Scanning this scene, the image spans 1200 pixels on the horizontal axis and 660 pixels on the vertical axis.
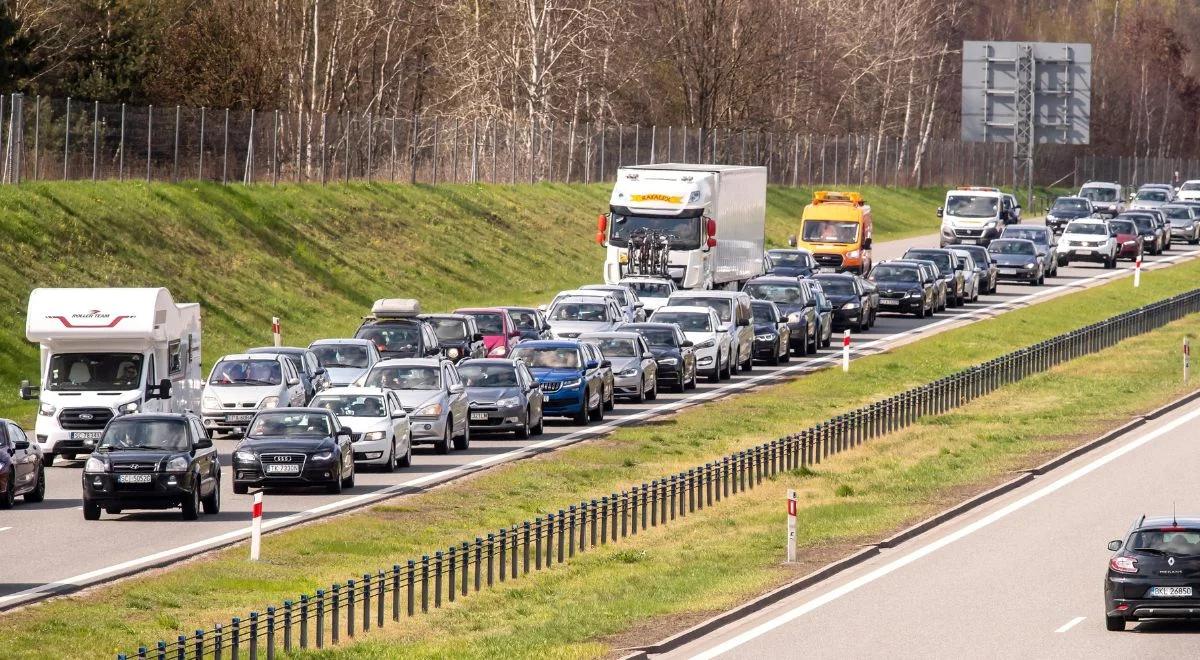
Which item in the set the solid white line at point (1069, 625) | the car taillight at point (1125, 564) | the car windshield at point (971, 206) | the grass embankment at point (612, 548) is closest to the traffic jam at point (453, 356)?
the grass embankment at point (612, 548)

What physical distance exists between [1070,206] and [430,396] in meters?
57.9

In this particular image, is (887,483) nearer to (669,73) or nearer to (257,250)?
(257,250)

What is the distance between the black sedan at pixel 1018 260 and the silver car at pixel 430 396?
127 feet

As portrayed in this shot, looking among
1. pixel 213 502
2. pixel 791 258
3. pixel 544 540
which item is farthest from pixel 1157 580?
pixel 791 258

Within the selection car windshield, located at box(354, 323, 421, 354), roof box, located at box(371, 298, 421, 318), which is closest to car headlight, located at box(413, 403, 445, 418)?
car windshield, located at box(354, 323, 421, 354)

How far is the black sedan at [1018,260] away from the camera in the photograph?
74.2 m

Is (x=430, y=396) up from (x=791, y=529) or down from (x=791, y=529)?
up

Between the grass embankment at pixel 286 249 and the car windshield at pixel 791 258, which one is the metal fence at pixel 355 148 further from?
the car windshield at pixel 791 258

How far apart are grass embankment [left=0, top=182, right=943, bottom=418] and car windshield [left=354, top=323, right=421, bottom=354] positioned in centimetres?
614

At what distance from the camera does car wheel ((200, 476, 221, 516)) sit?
1193 inches

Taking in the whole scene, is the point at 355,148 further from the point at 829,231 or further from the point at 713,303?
the point at 713,303

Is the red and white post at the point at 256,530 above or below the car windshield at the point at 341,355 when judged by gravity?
below

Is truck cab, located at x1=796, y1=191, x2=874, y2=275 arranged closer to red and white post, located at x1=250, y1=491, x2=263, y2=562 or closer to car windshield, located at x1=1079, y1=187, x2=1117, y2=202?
car windshield, located at x1=1079, y1=187, x2=1117, y2=202

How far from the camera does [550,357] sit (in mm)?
42531
